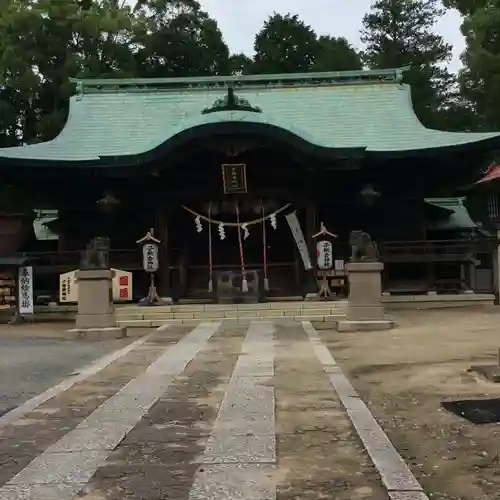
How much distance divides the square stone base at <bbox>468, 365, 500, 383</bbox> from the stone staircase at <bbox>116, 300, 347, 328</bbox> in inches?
273

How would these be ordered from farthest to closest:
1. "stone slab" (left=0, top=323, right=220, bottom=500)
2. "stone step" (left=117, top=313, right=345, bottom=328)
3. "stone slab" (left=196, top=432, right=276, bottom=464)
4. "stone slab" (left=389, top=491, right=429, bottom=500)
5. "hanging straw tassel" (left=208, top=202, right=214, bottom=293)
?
"hanging straw tassel" (left=208, top=202, right=214, bottom=293)
"stone step" (left=117, top=313, right=345, bottom=328)
"stone slab" (left=196, top=432, right=276, bottom=464)
"stone slab" (left=0, top=323, right=220, bottom=500)
"stone slab" (left=389, top=491, right=429, bottom=500)

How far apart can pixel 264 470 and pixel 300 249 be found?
507 inches

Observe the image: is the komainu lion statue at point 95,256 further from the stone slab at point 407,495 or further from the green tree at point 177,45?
the green tree at point 177,45

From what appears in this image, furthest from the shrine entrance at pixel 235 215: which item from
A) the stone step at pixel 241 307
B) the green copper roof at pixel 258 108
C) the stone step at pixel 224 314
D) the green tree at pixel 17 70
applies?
the green tree at pixel 17 70

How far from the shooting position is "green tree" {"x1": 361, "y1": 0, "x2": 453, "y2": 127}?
137ft

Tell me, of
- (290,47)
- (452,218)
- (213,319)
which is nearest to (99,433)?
(213,319)

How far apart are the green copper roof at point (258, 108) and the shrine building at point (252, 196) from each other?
0.39 ft

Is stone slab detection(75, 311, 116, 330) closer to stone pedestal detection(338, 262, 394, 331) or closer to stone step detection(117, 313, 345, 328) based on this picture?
stone step detection(117, 313, 345, 328)

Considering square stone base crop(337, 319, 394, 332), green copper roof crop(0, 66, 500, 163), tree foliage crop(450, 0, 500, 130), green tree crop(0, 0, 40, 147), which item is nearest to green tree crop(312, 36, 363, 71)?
tree foliage crop(450, 0, 500, 130)

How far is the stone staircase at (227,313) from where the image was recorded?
14.2m

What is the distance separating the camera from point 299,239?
16.6 m

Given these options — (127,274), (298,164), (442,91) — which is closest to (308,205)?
(298,164)

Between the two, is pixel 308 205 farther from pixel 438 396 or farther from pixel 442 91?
pixel 442 91

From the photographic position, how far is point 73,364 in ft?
28.3
